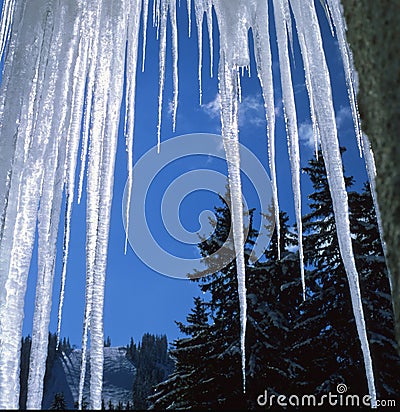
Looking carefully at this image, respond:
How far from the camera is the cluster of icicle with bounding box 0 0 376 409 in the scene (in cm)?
202

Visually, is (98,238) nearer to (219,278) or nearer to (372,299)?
(372,299)

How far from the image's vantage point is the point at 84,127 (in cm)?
251

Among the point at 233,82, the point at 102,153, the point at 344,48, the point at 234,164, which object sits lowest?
the point at 102,153

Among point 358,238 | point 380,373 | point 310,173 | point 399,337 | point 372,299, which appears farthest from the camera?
point 310,173

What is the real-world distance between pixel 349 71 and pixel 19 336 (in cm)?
175

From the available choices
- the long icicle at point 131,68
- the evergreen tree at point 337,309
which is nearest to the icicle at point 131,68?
the long icicle at point 131,68

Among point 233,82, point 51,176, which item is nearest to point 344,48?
point 233,82

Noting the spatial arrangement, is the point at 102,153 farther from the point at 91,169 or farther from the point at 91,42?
the point at 91,42

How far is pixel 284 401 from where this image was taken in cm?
1115

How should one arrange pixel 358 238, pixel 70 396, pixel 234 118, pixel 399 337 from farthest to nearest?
pixel 70 396
pixel 358 238
pixel 234 118
pixel 399 337

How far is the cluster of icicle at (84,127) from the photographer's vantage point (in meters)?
2.02

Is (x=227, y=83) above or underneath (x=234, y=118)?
above

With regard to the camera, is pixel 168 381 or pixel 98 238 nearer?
pixel 98 238

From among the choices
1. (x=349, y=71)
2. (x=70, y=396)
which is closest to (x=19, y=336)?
(x=349, y=71)
